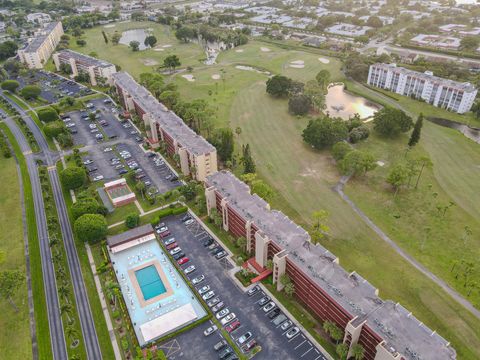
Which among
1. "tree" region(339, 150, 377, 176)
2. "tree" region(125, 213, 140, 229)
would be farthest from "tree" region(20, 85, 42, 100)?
"tree" region(339, 150, 377, 176)

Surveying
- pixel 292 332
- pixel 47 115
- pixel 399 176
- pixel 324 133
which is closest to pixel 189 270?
pixel 292 332

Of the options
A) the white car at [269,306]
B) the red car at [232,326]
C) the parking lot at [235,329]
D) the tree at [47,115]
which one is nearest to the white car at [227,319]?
the parking lot at [235,329]

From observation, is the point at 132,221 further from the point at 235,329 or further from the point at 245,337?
the point at 245,337

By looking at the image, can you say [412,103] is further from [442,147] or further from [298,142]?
[298,142]

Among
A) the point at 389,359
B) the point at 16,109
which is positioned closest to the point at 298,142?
the point at 389,359

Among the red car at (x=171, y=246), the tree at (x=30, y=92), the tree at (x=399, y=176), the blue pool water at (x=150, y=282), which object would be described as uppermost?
the tree at (x=30, y=92)

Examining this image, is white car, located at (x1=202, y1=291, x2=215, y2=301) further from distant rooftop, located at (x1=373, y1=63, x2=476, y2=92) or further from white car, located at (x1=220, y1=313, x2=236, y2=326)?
distant rooftop, located at (x1=373, y1=63, x2=476, y2=92)

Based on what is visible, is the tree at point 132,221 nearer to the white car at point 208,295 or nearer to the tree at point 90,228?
the tree at point 90,228
